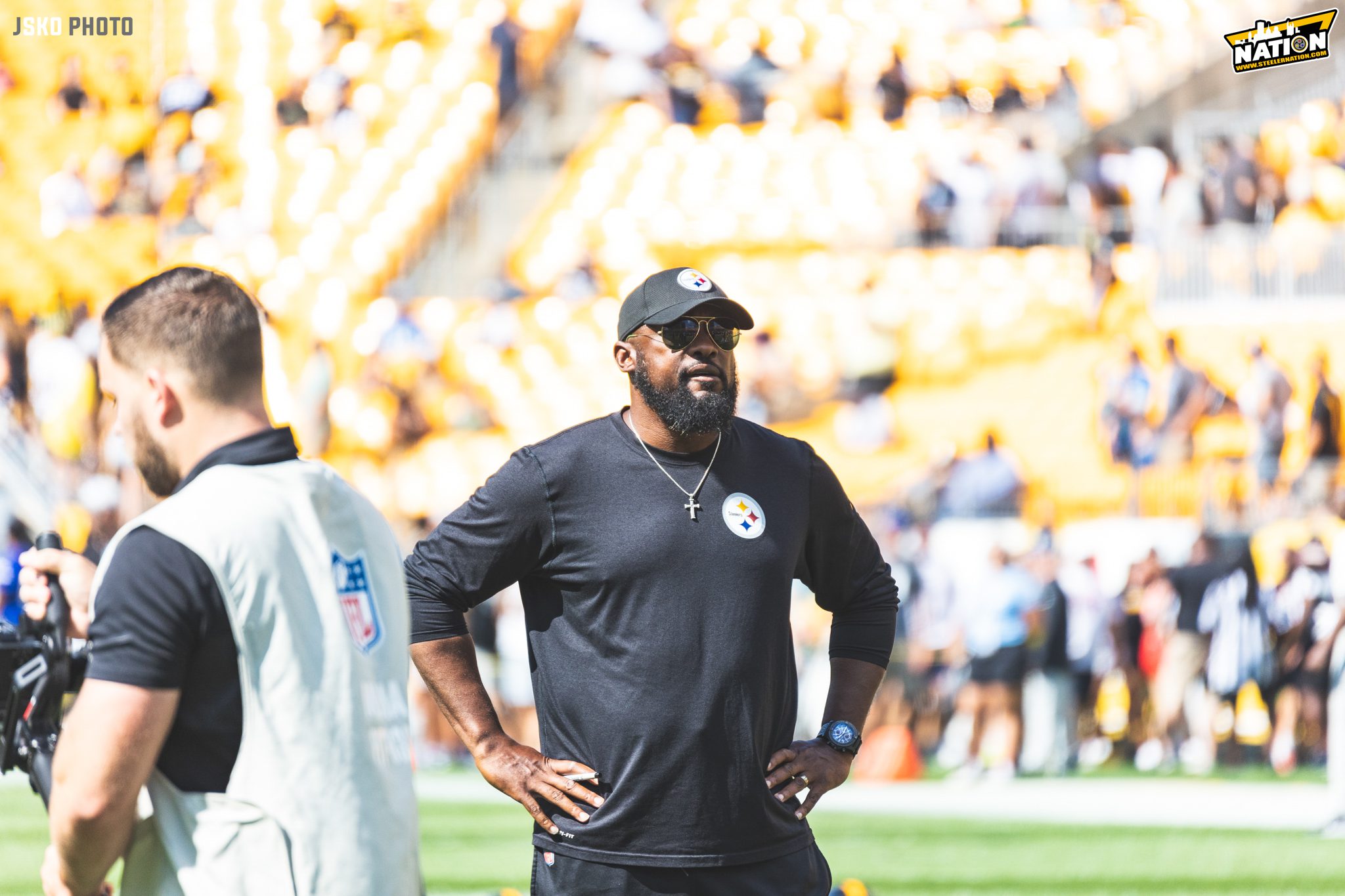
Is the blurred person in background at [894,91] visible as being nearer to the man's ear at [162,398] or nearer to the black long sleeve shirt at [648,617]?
the black long sleeve shirt at [648,617]

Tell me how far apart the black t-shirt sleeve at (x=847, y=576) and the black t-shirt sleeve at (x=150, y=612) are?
166 centimetres

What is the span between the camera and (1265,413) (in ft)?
50.0

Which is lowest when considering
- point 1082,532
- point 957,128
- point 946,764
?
point 946,764

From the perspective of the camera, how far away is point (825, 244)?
18.0 meters

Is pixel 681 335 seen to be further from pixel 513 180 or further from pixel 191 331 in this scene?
pixel 513 180

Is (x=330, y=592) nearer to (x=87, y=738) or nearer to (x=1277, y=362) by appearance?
(x=87, y=738)

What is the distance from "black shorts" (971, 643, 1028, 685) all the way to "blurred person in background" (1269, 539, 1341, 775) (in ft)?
6.53

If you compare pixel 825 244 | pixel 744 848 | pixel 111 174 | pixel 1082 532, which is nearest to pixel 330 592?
pixel 744 848

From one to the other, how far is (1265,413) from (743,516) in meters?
13.0

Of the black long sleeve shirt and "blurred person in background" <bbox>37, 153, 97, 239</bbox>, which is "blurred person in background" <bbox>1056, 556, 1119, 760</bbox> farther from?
"blurred person in background" <bbox>37, 153, 97, 239</bbox>

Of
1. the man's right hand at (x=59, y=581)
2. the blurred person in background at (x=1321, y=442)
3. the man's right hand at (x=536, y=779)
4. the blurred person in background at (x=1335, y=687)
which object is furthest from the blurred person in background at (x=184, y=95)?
the man's right hand at (x=59, y=581)

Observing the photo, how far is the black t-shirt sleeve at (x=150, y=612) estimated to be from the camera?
2.14 m

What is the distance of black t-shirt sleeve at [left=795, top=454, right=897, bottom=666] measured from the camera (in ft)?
11.8

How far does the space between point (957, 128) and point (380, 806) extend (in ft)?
55.7
